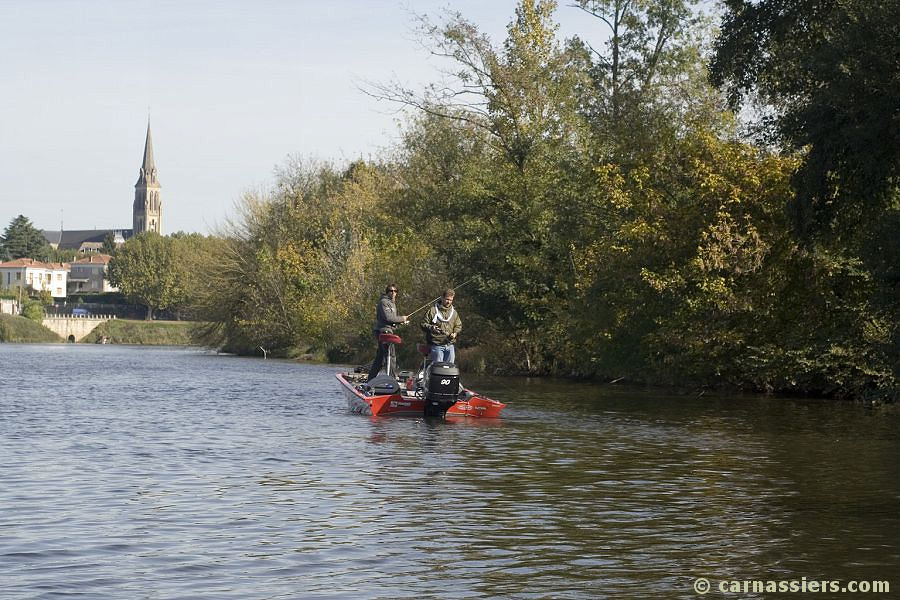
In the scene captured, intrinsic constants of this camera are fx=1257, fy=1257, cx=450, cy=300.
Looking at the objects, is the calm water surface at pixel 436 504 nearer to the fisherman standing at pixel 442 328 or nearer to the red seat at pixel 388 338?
the fisherman standing at pixel 442 328

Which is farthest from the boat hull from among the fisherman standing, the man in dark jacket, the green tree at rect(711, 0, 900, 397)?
the green tree at rect(711, 0, 900, 397)

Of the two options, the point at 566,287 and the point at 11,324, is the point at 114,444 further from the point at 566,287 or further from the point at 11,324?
the point at 11,324

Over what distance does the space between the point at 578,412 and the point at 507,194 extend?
66.2 ft

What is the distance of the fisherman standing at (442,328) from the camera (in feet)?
80.2

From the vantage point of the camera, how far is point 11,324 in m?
130

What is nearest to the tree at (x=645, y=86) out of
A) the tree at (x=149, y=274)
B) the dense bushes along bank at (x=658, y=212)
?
the dense bushes along bank at (x=658, y=212)

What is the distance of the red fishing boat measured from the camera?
23828 millimetres

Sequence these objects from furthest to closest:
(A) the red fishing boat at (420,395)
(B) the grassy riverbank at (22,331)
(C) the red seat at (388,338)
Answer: (B) the grassy riverbank at (22,331)
(C) the red seat at (388,338)
(A) the red fishing boat at (420,395)

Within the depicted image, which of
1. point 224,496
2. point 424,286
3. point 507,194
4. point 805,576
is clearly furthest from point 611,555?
point 424,286

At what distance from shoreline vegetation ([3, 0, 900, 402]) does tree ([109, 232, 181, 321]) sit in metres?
95.5

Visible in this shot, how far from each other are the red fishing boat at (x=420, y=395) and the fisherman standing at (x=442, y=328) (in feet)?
0.95

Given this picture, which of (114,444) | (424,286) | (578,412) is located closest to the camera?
(114,444)

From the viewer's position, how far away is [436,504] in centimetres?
1404

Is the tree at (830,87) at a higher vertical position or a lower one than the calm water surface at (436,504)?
higher
